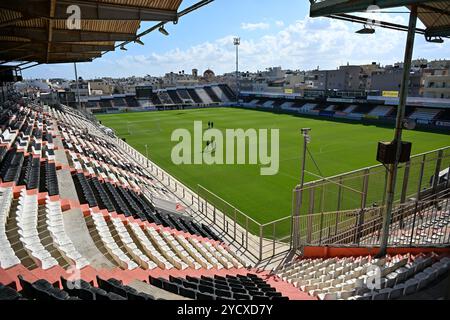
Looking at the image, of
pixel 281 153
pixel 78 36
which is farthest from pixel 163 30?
pixel 281 153

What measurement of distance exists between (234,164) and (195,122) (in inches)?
970

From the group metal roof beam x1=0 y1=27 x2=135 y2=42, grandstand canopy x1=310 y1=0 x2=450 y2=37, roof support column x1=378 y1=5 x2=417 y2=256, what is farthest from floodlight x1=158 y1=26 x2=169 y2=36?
roof support column x1=378 y1=5 x2=417 y2=256

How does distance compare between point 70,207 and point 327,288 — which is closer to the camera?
point 327,288

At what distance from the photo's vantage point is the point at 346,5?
257 inches

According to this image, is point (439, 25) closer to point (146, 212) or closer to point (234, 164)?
point (146, 212)

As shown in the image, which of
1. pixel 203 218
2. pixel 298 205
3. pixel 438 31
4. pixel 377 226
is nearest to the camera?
pixel 438 31

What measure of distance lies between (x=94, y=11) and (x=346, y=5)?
20.9 ft

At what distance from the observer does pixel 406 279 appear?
5836mm

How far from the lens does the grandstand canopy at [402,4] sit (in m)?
5.77

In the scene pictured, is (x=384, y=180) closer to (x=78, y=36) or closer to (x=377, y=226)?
(x=377, y=226)

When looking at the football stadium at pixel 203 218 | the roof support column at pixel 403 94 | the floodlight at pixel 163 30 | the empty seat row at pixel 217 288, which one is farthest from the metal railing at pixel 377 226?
the floodlight at pixel 163 30

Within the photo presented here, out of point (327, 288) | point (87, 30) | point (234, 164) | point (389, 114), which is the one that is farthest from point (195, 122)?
point (327, 288)

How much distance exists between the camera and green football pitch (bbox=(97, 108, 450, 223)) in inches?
683

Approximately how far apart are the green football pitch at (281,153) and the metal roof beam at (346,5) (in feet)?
30.3
